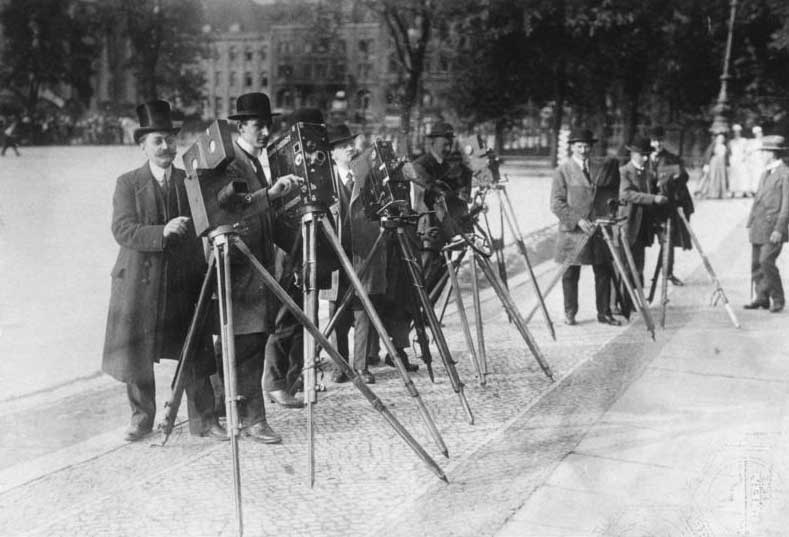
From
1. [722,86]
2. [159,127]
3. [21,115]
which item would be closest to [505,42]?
[159,127]

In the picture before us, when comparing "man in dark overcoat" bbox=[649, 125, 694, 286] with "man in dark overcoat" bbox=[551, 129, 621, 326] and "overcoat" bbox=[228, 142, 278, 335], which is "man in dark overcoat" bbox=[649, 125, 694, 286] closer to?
"man in dark overcoat" bbox=[551, 129, 621, 326]

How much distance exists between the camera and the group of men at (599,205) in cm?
763

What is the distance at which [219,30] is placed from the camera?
4.25m

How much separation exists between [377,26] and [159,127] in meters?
1.80

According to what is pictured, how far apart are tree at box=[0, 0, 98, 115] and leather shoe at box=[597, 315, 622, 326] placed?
5.29 metres

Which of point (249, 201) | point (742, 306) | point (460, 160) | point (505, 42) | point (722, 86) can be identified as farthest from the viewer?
point (722, 86)

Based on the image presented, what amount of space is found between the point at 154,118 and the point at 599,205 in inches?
177

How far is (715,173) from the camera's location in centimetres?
2044

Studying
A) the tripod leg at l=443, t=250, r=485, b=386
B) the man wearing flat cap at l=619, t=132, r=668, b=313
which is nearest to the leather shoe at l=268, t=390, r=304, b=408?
the tripod leg at l=443, t=250, r=485, b=386

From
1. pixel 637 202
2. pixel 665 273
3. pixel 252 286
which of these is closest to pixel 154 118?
pixel 252 286

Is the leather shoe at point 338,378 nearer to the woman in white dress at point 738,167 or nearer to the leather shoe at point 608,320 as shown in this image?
the leather shoe at point 608,320

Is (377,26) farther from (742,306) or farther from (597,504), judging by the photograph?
(742,306)

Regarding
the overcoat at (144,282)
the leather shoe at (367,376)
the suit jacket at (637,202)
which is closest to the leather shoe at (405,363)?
the leather shoe at (367,376)

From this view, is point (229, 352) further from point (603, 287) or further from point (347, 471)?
point (603, 287)
